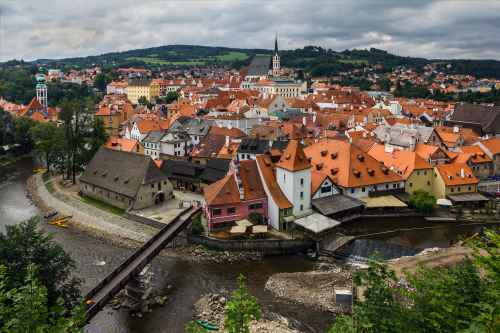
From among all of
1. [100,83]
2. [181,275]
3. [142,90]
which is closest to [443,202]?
[181,275]

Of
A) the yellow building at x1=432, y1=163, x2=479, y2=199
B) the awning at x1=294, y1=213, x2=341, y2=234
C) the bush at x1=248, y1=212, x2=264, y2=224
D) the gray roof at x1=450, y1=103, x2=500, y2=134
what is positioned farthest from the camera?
the gray roof at x1=450, y1=103, x2=500, y2=134

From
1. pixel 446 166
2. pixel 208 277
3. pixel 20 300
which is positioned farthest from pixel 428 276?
pixel 446 166

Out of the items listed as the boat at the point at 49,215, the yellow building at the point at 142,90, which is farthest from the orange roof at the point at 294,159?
the yellow building at the point at 142,90

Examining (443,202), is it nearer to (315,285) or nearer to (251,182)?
(251,182)

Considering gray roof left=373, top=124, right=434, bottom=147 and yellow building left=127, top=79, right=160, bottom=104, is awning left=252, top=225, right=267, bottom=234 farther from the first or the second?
yellow building left=127, top=79, right=160, bottom=104

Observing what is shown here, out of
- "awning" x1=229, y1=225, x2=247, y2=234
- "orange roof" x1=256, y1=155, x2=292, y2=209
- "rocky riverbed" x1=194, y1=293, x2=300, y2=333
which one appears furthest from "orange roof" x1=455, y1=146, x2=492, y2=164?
"rocky riverbed" x1=194, y1=293, x2=300, y2=333

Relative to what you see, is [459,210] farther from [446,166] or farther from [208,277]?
[208,277]
